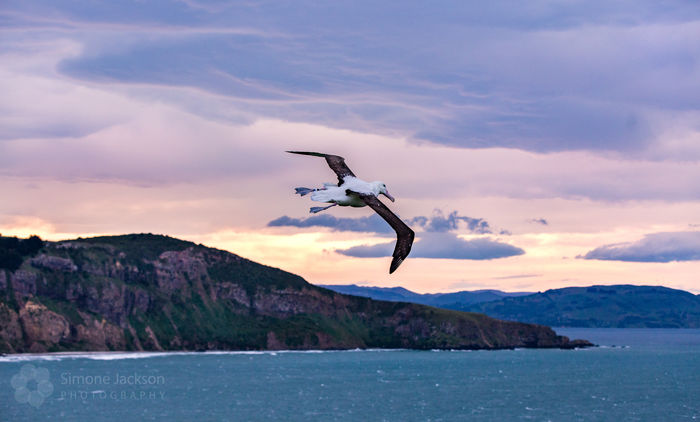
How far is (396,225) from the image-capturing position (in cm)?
2583

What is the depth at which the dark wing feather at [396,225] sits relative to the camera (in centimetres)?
2561

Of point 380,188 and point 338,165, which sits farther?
point 338,165

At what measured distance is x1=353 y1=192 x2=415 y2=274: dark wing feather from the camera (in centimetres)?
2561

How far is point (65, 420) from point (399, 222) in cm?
17831

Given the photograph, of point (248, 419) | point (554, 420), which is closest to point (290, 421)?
point (248, 419)

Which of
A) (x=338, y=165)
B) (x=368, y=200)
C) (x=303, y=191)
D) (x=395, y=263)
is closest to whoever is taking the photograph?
(x=395, y=263)

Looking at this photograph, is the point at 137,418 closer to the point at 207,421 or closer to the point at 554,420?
the point at 207,421

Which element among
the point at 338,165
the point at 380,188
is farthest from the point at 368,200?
the point at 338,165

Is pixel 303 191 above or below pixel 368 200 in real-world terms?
above

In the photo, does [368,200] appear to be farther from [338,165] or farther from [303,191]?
[338,165]

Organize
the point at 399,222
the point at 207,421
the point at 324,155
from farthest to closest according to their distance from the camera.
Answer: the point at 207,421 < the point at 324,155 < the point at 399,222

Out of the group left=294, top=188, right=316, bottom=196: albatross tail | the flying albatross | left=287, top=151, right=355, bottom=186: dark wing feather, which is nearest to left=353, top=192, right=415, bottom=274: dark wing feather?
the flying albatross

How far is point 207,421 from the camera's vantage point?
188375mm

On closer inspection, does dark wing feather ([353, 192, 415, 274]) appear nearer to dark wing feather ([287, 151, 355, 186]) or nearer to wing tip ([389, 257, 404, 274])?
wing tip ([389, 257, 404, 274])
